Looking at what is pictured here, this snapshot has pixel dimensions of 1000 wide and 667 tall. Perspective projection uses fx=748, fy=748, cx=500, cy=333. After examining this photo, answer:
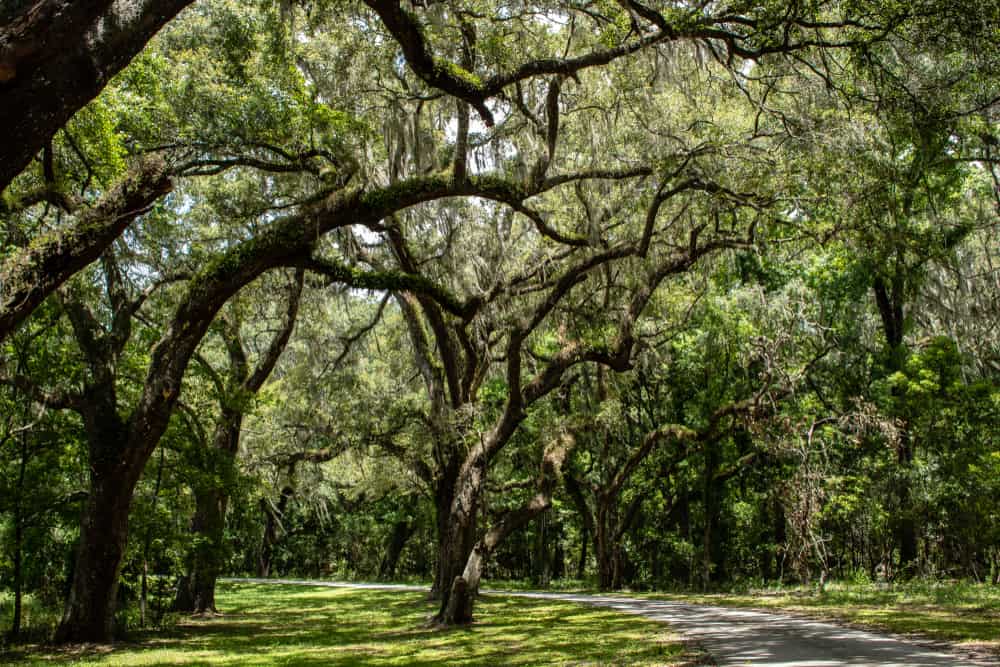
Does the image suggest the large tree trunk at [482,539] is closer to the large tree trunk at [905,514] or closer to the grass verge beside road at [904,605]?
the grass verge beside road at [904,605]

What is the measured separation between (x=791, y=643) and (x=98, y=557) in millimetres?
8796

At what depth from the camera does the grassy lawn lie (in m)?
8.36

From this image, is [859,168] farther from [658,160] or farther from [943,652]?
[943,652]

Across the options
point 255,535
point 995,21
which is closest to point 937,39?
point 995,21

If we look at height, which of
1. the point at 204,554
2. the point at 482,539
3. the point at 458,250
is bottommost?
the point at 204,554

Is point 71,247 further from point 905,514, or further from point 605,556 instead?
point 605,556

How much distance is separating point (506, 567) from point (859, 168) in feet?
98.2

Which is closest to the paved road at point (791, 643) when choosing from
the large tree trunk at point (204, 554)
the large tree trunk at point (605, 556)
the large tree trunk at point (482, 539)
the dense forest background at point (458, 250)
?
the large tree trunk at point (482, 539)

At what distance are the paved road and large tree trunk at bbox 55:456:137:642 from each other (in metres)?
7.71

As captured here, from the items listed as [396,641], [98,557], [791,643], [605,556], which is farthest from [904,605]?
[98,557]

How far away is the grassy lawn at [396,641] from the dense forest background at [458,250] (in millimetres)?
928

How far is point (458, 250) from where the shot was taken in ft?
48.4

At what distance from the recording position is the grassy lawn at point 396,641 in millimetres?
8359

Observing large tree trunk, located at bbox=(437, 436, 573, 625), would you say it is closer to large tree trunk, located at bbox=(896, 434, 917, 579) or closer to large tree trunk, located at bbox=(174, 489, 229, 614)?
large tree trunk, located at bbox=(174, 489, 229, 614)
